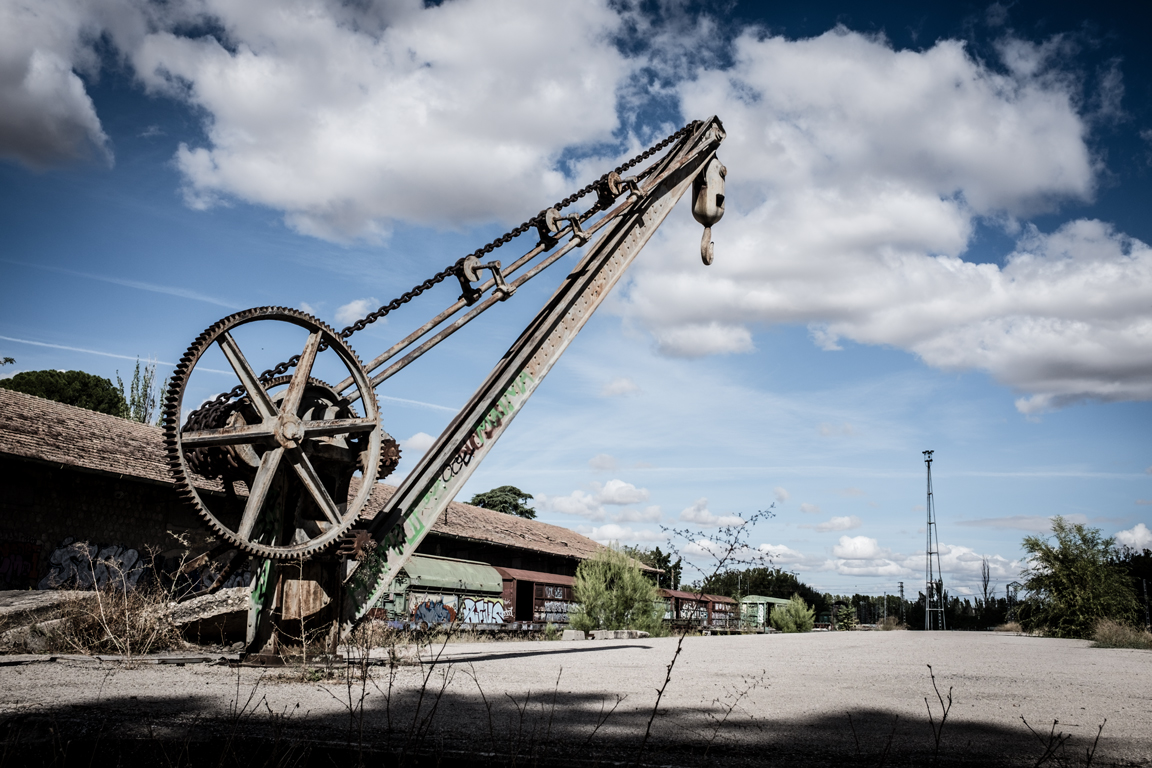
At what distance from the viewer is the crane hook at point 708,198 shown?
10.3 m

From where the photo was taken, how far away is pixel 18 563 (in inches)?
531

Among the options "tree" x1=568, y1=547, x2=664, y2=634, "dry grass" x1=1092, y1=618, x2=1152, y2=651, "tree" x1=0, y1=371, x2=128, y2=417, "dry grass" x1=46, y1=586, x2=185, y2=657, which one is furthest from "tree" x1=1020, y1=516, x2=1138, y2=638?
"tree" x1=0, y1=371, x2=128, y2=417

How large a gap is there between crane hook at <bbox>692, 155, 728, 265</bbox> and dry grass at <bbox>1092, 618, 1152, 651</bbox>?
1192 cm

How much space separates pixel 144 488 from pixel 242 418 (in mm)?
11184

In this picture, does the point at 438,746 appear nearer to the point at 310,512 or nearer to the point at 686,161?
the point at 310,512

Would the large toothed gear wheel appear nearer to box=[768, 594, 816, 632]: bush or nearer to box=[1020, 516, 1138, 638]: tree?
box=[1020, 516, 1138, 638]: tree

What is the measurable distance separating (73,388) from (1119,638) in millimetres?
36881

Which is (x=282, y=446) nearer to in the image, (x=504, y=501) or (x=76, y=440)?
A: (x=76, y=440)

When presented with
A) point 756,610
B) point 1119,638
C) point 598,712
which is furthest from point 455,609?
point 756,610

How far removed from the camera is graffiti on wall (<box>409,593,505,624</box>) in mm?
19828

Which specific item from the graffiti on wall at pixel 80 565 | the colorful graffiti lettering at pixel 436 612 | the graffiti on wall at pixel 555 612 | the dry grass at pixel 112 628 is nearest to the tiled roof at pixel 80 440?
the graffiti on wall at pixel 80 565

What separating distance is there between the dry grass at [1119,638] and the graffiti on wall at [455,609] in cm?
1364

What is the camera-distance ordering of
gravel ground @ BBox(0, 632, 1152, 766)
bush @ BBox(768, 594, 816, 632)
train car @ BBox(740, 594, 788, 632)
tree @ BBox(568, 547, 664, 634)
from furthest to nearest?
1. train car @ BBox(740, 594, 788, 632)
2. bush @ BBox(768, 594, 816, 632)
3. tree @ BBox(568, 547, 664, 634)
4. gravel ground @ BBox(0, 632, 1152, 766)

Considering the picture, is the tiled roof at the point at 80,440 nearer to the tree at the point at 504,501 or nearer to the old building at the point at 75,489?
the old building at the point at 75,489
